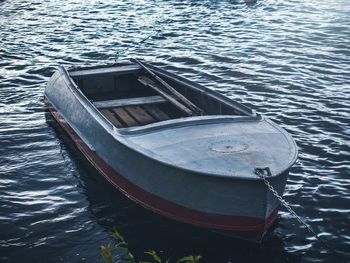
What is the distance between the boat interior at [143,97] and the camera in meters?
12.4

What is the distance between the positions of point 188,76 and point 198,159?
11.0 m

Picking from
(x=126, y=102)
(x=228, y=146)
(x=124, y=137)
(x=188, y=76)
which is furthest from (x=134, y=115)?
(x=188, y=76)

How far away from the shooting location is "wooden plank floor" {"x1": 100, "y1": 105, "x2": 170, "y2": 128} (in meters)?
12.9

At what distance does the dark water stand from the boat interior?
1708 mm

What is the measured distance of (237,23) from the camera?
28.7m

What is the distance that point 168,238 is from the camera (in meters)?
9.56

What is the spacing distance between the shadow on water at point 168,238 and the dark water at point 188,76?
0.08 ft

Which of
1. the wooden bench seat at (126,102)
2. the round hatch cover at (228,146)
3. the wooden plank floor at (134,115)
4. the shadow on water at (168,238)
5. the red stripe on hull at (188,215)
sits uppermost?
the round hatch cover at (228,146)

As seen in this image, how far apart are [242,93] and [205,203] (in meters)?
9.37

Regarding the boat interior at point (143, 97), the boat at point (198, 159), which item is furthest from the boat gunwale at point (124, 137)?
the boat interior at point (143, 97)

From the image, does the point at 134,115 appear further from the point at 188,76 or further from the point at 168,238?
the point at 188,76

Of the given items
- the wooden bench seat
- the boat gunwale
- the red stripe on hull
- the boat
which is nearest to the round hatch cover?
the boat

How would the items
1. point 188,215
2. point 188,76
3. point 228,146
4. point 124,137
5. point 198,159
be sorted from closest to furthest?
point 198,159
point 188,215
point 228,146
point 124,137
point 188,76

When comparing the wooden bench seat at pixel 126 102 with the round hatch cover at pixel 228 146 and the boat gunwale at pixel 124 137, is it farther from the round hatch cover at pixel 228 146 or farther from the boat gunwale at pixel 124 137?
the round hatch cover at pixel 228 146
